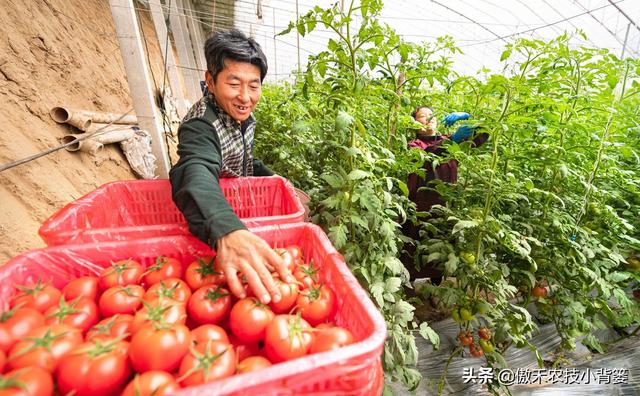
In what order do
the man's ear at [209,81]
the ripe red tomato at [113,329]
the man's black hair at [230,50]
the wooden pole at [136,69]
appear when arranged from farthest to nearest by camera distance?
1. the wooden pole at [136,69]
2. the man's ear at [209,81]
3. the man's black hair at [230,50]
4. the ripe red tomato at [113,329]

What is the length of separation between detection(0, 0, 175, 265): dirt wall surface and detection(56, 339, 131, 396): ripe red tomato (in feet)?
5.90

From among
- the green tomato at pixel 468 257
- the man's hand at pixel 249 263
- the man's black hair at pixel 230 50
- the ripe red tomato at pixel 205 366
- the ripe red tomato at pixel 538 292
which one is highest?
the man's black hair at pixel 230 50

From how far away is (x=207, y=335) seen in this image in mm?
857

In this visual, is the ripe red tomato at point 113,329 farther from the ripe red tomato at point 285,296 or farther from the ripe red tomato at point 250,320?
the ripe red tomato at point 285,296

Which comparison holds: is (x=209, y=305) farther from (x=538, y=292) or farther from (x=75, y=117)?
(x=75, y=117)

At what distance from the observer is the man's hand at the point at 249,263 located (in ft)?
2.99

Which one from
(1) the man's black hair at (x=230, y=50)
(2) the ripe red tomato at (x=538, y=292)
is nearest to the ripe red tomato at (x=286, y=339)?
(1) the man's black hair at (x=230, y=50)

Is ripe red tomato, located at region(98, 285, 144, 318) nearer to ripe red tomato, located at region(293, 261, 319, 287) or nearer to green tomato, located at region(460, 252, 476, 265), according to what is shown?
ripe red tomato, located at region(293, 261, 319, 287)

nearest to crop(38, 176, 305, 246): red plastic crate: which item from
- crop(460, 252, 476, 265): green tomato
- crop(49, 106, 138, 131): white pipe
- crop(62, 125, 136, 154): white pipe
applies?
crop(460, 252, 476, 265): green tomato

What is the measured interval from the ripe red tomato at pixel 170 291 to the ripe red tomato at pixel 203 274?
0.03 meters

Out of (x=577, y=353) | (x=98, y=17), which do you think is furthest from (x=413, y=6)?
(x=577, y=353)

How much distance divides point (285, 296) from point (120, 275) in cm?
59

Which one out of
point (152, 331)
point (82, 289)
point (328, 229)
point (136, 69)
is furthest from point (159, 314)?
point (136, 69)

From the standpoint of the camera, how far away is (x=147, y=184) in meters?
1.78
